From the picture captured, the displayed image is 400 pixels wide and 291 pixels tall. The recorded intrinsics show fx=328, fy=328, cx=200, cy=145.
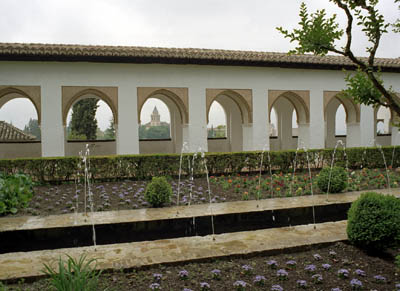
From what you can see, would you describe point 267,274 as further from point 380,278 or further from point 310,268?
point 380,278

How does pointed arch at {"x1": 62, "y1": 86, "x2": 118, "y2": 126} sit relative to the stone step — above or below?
above

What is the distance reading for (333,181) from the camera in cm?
711

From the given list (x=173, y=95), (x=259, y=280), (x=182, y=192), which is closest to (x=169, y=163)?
(x=182, y=192)

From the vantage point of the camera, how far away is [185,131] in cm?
1256

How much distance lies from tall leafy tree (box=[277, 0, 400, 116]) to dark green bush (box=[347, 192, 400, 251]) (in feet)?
3.83

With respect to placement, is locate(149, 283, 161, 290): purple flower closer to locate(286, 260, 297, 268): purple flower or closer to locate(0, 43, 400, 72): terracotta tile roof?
locate(286, 260, 297, 268): purple flower

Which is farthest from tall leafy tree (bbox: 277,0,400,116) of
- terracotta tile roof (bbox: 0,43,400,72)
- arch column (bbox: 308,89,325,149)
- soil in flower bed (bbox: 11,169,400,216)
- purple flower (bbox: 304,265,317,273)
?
arch column (bbox: 308,89,325,149)

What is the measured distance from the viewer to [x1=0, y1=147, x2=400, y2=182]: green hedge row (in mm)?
9148

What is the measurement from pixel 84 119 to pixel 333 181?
22.0 meters

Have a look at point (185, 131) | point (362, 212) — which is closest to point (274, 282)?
point (362, 212)

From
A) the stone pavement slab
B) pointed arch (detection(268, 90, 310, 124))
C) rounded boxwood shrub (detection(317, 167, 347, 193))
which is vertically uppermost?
pointed arch (detection(268, 90, 310, 124))

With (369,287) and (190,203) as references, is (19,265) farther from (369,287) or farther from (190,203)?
(190,203)

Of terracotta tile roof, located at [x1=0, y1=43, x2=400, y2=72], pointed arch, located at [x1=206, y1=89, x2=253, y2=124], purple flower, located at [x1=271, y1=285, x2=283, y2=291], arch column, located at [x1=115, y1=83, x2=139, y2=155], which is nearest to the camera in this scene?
purple flower, located at [x1=271, y1=285, x2=283, y2=291]

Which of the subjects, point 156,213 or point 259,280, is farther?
point 156,213
